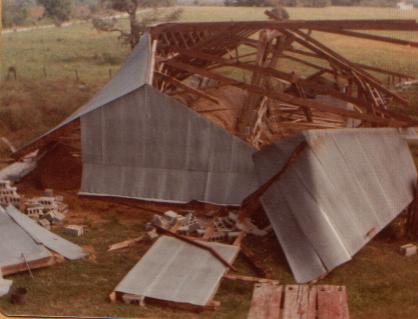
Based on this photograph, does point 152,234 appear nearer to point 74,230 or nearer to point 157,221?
point 157,221

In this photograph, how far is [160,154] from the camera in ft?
49.3

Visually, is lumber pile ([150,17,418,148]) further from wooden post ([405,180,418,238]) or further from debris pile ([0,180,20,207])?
debris pile ([0,180,20,207])

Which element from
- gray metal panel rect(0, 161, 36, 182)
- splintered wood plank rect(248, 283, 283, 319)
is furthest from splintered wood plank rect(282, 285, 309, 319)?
gray metal panel rect(0, 161, 36, 182)

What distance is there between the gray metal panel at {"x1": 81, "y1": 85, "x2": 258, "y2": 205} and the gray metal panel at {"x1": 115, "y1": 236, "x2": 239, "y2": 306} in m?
2.59

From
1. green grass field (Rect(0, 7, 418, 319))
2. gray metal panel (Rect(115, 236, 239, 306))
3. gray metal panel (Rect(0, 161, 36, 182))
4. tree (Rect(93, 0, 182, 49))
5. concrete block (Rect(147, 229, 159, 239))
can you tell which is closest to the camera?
green grass field (Rect(0, 7, 418, 319))

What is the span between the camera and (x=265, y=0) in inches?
706

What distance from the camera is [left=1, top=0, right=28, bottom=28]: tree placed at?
17.5 meters

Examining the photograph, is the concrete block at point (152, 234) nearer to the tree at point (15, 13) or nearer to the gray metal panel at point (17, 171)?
the gray metal panel at point (17, 171)

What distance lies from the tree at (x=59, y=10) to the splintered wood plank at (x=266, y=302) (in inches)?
468

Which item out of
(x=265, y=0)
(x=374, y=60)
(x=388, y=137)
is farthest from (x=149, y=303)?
(x=374, y=60)

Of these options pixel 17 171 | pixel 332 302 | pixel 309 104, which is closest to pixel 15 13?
pixel 17 171

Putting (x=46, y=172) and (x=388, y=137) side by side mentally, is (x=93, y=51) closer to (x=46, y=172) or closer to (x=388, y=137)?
(x=46, y=172)

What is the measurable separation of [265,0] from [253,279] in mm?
9639

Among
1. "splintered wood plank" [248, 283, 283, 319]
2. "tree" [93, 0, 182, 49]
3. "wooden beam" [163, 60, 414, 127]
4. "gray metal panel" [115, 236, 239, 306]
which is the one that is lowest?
"splintered wood plank" [248, 283, 283, 319]
